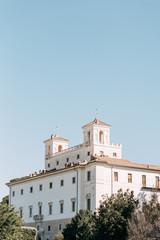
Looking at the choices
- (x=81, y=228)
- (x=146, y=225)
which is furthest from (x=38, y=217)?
(x=146, y=225)

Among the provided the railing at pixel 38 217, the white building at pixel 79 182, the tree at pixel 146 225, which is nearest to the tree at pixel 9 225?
the tree at pixel 146 225

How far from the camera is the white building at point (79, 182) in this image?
67.7m

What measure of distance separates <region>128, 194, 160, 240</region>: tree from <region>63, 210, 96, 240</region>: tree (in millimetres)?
11415

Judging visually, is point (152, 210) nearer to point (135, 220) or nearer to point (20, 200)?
point (135, 220)

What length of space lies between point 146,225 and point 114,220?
5733 mm

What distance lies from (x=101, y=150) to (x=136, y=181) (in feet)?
38.1

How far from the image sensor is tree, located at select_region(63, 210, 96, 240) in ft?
186

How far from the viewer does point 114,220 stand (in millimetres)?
47969

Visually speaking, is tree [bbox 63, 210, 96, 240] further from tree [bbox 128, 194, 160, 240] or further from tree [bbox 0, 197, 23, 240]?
tree [bbox 128, 194, 160, 240]

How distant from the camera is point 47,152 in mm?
91812

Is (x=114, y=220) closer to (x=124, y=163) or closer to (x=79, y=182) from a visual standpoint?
(x=79, y=182)

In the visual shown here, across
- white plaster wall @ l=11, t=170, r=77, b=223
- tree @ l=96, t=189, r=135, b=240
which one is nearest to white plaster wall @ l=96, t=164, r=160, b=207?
white plaster wall @ l=11, t=170, r=77, b=223

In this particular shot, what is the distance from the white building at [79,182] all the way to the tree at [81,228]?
6.54m

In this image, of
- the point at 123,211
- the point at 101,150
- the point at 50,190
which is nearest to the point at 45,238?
the point at 50,190
